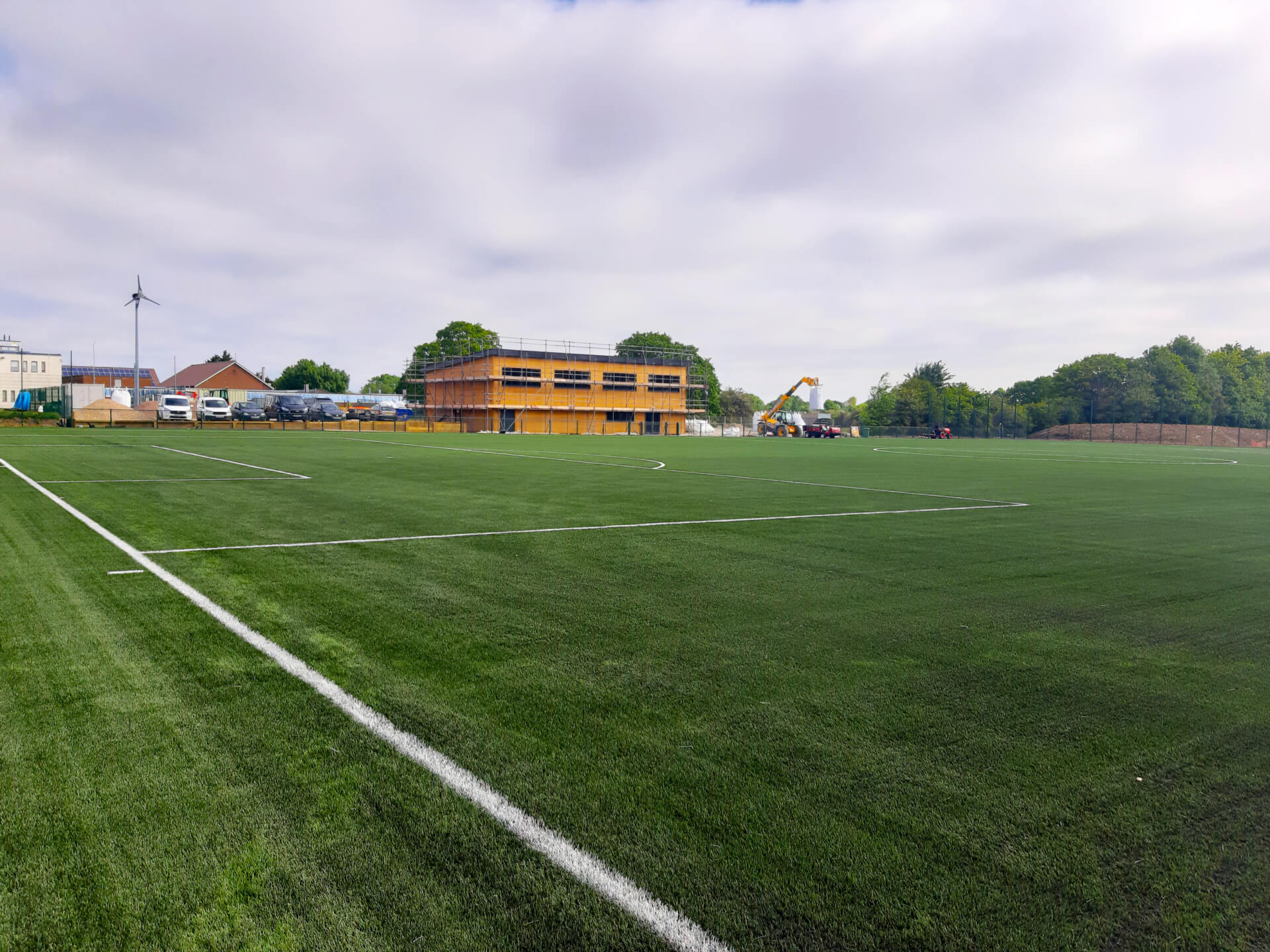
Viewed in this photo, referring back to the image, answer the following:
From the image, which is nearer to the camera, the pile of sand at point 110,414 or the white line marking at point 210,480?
the white line marking at point 210,480

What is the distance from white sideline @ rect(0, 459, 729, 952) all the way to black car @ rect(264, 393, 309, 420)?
60810 millimetres

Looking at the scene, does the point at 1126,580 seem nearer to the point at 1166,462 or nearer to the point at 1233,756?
the point at 1233,756

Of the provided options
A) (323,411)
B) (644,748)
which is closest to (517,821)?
(644,748)

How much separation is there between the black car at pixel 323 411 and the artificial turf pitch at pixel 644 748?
2260 inches

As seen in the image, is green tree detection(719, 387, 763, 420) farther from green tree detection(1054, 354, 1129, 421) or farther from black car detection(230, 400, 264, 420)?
black car detection(230, 400, 264, 420)

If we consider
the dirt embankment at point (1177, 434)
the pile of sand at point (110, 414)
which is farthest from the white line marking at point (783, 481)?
the dirt embankment at point (1177, 434)

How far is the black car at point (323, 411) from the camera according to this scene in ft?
202

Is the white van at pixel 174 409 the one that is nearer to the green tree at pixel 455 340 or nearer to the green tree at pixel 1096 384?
the green tree at pixel 455 340

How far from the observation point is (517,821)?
251 centimetres

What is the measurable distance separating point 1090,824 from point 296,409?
212 ft

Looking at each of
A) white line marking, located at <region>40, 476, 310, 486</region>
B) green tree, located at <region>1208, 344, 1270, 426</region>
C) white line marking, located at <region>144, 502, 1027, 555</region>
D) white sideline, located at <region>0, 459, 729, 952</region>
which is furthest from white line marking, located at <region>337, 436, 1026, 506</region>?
green tree, located at <region>1208, 344, 1270, 426</region>

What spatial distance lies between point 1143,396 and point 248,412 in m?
80.1

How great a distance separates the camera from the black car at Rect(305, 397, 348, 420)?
61.6 m

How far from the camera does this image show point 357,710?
3.37 metres
